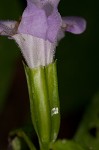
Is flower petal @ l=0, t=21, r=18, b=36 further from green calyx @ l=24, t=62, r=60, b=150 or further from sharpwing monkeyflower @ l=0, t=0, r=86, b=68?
green calyx @ l=24, t=62, r=60, b=150

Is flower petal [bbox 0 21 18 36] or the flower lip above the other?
the flower lip

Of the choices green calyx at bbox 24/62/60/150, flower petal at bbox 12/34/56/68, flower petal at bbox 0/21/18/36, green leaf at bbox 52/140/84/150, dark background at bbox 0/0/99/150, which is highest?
flower petal at bbox 0/21/18/36

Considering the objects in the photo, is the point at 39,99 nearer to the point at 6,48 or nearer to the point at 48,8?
the point at 48,8

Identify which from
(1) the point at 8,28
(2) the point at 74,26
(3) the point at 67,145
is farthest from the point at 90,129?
(1) the point at 8,28

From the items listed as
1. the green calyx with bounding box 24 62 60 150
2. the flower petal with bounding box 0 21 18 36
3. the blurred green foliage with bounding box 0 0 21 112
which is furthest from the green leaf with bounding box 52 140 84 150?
the blurred green foliage with bounding box 0 0 21 112

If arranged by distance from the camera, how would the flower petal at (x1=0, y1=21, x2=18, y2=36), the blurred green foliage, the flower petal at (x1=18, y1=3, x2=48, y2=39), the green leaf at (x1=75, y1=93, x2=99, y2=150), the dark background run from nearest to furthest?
the flower petal at (x1=18, y1=3, x2=48, y2=39) → the flower petal at (x1=0, y1=21, x2=18, y2=36) → the green leaf at (x1=75, y1=93, x2=99, y2=150) → the blurred green foliage → the dark background

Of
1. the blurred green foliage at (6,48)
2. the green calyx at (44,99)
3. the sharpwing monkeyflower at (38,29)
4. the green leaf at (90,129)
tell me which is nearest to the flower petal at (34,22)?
the sharpwing monkeyflower at (38,29)

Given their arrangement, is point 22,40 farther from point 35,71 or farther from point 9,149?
point 9,149
